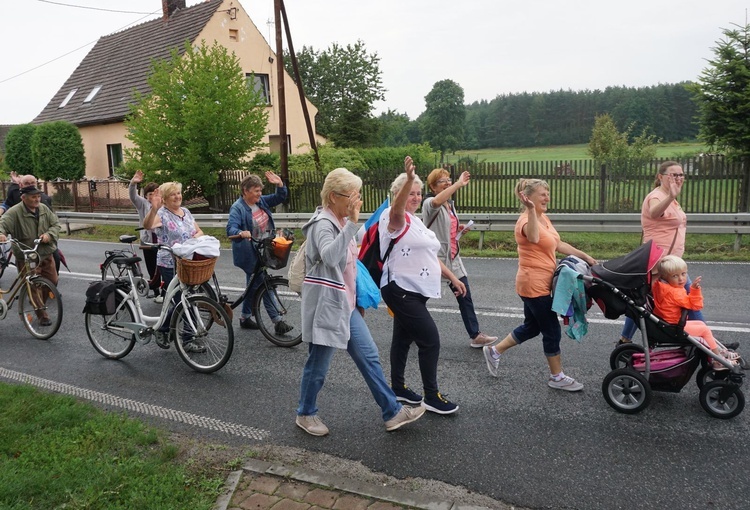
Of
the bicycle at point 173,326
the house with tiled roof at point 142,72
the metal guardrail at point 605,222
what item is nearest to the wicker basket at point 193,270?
the bicycle at point 173,326

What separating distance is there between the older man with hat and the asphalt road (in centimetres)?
106

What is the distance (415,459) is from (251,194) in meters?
4.01

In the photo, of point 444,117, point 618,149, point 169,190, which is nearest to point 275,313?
point 169,190

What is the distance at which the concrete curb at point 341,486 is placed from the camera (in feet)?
11.7

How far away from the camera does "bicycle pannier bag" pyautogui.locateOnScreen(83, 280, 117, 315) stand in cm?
627

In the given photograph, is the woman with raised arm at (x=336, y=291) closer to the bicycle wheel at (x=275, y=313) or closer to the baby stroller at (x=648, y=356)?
the baby stroller at (x=648, y=356)

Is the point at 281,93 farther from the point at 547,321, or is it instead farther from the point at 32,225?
the point at 547,321

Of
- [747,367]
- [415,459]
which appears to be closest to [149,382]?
[415,459]

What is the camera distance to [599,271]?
16.2 feet

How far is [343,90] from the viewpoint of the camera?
194 feet

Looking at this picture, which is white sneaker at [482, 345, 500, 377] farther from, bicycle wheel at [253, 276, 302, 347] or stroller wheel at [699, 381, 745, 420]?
bicycle wheel at [253, 276, 302, 347]

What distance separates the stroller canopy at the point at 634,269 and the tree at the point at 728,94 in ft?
34.7

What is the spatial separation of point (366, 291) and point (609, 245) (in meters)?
10.0

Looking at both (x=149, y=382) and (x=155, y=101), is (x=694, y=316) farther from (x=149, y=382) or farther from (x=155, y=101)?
(x=155, y=101)
